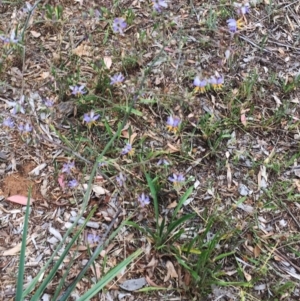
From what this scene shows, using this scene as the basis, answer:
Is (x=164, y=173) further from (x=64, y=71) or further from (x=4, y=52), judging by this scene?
(x=4, y=52)

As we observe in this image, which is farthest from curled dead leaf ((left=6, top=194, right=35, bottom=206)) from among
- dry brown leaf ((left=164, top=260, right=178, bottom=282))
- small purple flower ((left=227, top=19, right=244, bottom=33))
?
small purple flower ((left=227, top=19, right=244, bottom=33))

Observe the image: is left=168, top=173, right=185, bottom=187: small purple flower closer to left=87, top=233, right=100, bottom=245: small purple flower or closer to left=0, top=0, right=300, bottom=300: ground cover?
left=0, top=0, right=300, bottom=300: ground cover

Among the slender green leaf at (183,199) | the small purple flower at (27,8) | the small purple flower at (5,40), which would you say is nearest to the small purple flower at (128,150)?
the slender green leaf at (183,199)

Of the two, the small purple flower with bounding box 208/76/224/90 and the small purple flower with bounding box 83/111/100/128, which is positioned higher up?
the small purple flower with bounding box 208/76/224/90

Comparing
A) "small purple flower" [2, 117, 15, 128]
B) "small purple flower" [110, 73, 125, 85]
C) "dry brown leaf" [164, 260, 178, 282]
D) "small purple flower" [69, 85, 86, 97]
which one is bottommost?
"dry brown leaf" [164, 260, 178, 282]

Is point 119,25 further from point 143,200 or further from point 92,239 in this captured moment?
point 92,239

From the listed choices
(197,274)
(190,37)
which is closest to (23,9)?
(190,37)

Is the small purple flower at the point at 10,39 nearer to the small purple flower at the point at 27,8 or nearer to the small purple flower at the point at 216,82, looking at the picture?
the small purple flower at the point at 27,8
